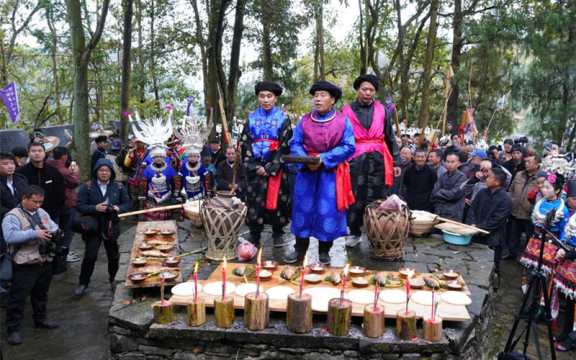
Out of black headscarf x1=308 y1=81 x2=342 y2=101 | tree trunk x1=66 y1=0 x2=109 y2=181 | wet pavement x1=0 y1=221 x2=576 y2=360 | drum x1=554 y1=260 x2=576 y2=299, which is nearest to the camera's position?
wet pavement x1=0 y1=221 x2=576 y2=360

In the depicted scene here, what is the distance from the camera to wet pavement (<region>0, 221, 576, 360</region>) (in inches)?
174

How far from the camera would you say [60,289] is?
231 inches

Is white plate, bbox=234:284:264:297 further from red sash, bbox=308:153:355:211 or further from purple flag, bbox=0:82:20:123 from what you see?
purple flag, bbox=0:82:20:123

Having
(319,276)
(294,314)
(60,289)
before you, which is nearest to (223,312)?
(294,314)

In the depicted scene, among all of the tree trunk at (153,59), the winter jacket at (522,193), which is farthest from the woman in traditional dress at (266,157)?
the tree trunk at (153,59)

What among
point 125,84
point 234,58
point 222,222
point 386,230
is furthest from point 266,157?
point 125,84

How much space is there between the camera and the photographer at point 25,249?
4.43m

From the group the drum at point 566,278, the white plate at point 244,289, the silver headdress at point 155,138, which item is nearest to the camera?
the white plate at point 244,289

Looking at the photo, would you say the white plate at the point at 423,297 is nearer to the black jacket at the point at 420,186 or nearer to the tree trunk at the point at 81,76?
the black jacket at the point at 420,186

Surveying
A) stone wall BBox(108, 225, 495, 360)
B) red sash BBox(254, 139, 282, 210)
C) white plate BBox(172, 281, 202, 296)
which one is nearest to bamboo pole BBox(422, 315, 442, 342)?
stone wall BBox(108, 225, 495, 360)

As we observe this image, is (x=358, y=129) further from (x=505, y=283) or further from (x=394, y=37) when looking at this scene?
(x=394, y=37)

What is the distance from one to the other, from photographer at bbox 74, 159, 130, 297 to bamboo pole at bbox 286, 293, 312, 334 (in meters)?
2.90

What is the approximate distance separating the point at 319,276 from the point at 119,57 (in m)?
23.7

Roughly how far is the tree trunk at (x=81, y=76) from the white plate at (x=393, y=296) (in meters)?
8.33
